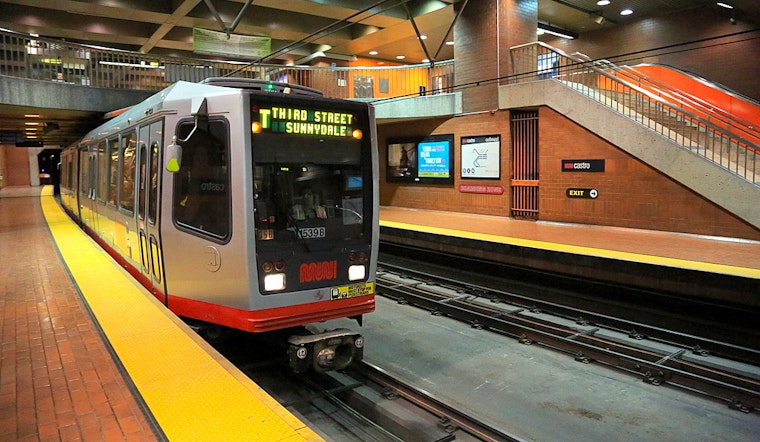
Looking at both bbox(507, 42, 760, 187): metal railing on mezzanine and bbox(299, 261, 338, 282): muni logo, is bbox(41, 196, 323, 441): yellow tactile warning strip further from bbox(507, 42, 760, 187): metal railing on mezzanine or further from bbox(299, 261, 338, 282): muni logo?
bbox(507, 42, 760, 187): metal railing on mezzanine

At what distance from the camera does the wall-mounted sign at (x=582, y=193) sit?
1283cm

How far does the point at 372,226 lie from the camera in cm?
547

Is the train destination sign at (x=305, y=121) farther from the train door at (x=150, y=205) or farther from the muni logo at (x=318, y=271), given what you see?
the train door at (x=150, y=205)

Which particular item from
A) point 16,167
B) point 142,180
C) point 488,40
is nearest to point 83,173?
point 142,180

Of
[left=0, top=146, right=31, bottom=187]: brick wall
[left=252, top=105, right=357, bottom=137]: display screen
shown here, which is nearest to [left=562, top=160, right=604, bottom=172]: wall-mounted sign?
[left=252, top=105, right=357, bottom=137]: display screen

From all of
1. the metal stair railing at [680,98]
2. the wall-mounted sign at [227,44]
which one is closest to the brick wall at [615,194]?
the metal stair railing at [680,98]

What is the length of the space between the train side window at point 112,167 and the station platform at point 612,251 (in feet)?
22.8

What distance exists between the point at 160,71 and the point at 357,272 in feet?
49.1

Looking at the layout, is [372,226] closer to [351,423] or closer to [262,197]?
[262,197]

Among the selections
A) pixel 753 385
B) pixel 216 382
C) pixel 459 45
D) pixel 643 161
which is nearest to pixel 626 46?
pixel 459 45

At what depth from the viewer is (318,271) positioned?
5.13 metres

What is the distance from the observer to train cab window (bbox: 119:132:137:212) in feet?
21.9

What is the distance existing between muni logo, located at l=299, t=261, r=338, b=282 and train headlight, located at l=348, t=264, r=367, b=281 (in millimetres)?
164

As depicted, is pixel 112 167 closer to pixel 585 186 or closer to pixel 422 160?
pixel 585 186
